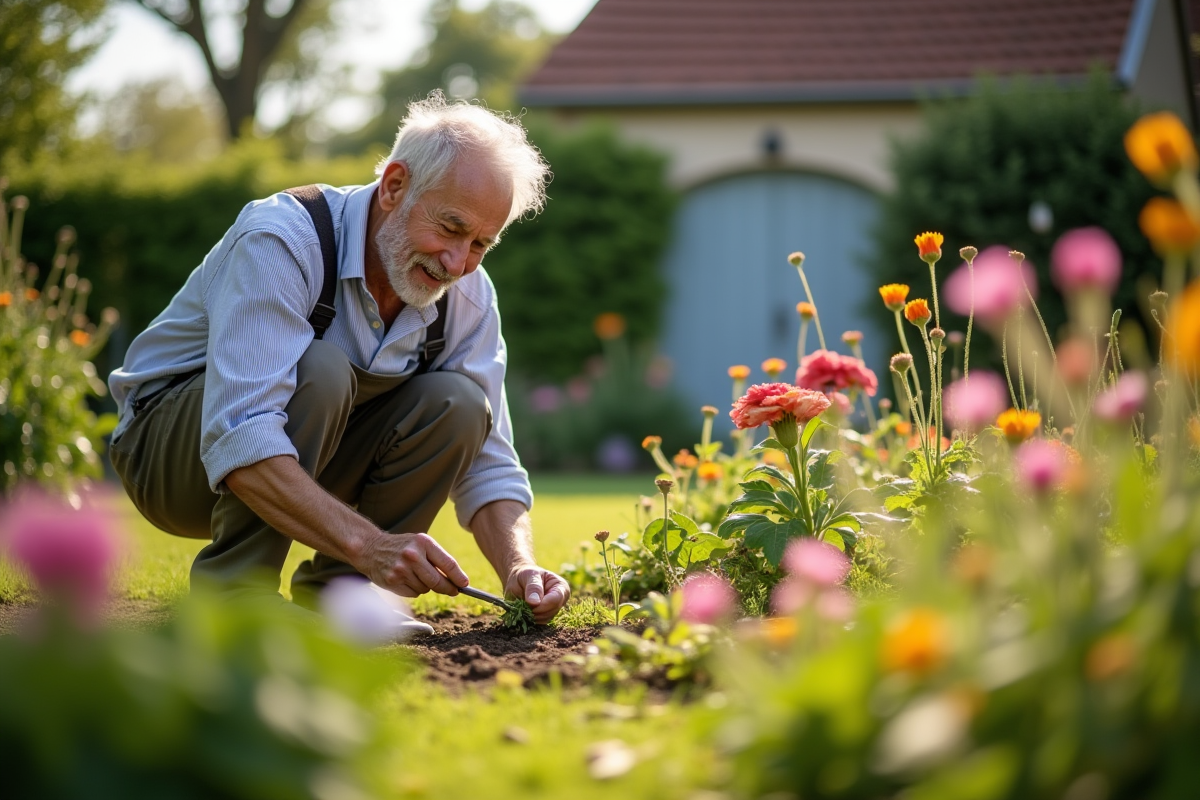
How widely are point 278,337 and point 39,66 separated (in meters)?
11.9

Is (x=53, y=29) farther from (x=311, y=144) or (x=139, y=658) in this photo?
(x=311, y=144)

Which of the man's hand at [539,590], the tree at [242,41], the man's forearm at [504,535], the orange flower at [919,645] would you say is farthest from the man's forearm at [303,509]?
the tree at [242,41]

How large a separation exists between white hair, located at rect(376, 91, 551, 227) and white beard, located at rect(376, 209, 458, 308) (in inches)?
3.1

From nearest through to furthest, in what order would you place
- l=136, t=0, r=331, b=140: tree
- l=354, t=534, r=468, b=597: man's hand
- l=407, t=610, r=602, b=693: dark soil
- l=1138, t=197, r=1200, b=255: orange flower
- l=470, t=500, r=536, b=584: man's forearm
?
1. l=1138, t=197, r=1200, b=255: orange flower
2. l=407, t=610, r=602, b=693: dark soil
3. l=354, t=534, r=468, b=597: man's hand
4. l=470, t=500, r=536, b=584: man's forearm
5. l=136, t=0, r=331, b=140: tree

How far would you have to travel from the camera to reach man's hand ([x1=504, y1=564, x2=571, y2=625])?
2.59 metres

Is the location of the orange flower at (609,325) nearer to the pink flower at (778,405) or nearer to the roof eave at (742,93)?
the roof eave at (742,93)

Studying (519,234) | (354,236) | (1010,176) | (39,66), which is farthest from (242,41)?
(354,236)

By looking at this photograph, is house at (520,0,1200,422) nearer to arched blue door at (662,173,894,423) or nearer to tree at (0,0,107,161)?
arched blue door at (662,173,894,423)

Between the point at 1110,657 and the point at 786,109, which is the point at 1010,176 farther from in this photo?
the point at 1110,657

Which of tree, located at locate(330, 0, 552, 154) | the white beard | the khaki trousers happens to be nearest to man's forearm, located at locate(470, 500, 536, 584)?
the khaki trousers

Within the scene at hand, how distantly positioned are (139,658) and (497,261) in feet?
31.5

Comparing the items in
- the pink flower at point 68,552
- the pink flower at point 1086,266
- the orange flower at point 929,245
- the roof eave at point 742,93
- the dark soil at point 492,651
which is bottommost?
the dark soil at point 492,651

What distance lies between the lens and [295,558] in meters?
4.16

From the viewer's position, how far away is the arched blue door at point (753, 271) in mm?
10734
